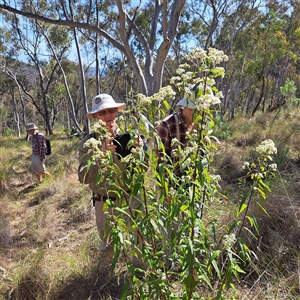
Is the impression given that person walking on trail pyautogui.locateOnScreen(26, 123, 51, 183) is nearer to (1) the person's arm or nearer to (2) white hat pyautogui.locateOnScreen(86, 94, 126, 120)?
(1) the person's arm

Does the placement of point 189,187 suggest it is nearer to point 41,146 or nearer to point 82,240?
point 82,240

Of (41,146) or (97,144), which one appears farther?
(41,146)

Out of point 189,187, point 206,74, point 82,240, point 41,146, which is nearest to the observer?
point 206,74

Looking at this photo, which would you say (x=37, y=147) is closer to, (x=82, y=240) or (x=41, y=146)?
(x=41, y=146)

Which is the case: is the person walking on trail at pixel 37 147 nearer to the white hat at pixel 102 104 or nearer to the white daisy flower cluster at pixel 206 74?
the white hat at pixel 102 104

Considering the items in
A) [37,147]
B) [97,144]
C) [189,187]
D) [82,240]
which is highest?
[97,144]

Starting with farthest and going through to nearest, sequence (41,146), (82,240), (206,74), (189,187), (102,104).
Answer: (41,146) < (82,240) < (102,104) < (189,187) < (206,74)

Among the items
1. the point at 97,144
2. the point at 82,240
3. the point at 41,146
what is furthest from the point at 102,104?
the point at 41,146

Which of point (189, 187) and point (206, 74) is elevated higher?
point (206, 74)

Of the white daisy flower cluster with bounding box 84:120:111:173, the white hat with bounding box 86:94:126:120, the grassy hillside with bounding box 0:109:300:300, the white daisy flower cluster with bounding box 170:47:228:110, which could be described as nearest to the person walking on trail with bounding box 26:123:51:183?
the grassy hillside with bounding box 0:109:300:300

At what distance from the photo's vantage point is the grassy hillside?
248 cm

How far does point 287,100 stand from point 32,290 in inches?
460

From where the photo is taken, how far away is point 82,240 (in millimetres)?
3854

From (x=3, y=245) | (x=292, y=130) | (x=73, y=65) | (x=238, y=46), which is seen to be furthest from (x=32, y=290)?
(x=73, y=65)
